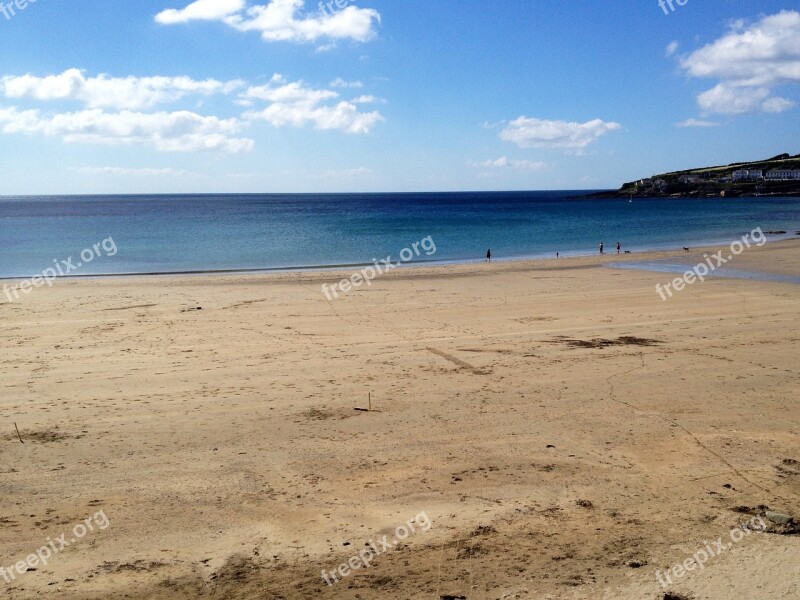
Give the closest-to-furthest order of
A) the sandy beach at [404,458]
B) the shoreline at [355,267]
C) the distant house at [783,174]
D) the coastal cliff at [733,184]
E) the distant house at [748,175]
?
the sandy beach at [404,458], the shoreline at [355,267], the coastal cliff at [733,184], the distant house at [783,174], the distant house at [748,175]

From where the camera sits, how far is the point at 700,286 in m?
25.6

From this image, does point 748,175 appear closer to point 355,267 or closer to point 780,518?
point 355,267

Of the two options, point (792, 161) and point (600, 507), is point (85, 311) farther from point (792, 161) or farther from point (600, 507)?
point (792, 161)

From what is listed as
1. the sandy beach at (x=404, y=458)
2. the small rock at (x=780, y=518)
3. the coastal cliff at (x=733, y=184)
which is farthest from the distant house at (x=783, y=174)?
the small rock at (x=780, y=518)

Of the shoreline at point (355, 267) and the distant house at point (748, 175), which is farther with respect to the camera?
the distant house at point (748, 175)

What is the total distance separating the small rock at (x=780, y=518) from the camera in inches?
287

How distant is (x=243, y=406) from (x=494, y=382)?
4.98 m

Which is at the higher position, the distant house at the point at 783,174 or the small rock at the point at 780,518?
the distant house at the point at 783,174

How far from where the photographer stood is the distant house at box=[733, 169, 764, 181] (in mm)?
182750

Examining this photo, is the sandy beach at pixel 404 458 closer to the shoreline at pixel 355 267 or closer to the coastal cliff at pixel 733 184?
the shoreline at pixel 355 267

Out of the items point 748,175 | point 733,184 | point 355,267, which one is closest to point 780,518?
point 355,267

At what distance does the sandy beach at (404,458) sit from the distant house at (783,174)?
621 ft

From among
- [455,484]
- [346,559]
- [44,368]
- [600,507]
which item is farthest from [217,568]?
[44,368]

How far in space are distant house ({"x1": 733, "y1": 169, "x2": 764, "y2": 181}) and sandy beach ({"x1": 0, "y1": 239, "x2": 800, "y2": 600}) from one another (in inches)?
7510
